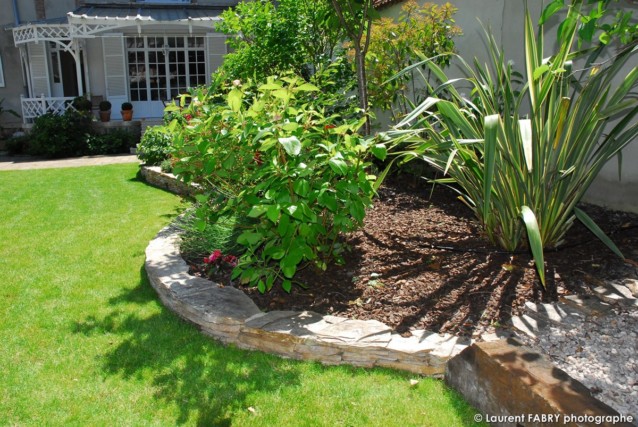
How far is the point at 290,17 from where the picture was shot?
7.12 m

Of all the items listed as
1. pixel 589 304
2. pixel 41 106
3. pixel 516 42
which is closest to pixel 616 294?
pixel 589 304

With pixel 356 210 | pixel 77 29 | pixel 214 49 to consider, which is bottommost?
pixel 356 210

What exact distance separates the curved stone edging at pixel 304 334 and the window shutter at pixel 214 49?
14.5m

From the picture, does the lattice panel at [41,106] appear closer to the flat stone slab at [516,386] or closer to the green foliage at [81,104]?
the green foliage at [81,104]

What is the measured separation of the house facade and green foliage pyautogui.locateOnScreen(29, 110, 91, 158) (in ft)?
4.20

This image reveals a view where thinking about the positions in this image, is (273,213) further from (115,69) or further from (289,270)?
(115,69)

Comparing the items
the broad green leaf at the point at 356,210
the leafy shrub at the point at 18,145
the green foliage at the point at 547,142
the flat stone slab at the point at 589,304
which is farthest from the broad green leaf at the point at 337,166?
the leafy shrub at the point at 18,145

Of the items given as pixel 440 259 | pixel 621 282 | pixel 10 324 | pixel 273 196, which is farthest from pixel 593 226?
pixel 10 324

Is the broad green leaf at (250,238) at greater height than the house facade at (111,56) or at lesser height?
lesser

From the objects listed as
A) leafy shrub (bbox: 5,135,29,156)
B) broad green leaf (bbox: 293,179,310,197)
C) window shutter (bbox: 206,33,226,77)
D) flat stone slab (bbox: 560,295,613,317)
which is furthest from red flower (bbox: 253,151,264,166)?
window shutter (bbox: 206,33,226,77)

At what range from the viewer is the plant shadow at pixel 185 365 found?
2.83m

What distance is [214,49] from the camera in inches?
680

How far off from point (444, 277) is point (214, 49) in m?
15.3

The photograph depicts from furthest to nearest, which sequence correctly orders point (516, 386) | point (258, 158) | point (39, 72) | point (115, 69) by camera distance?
point (115, 69)
point (39, 72)
point (258, 158)
point (516, 386)
